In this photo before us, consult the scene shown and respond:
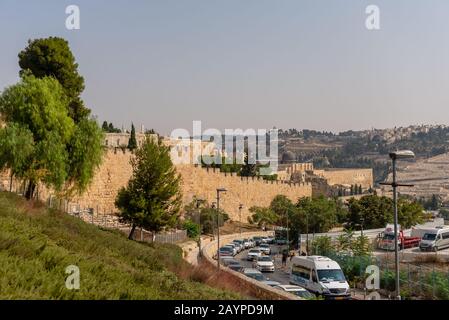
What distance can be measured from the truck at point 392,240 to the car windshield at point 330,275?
52.9 feet

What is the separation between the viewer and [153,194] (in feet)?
88.6

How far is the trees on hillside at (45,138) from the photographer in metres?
21.7

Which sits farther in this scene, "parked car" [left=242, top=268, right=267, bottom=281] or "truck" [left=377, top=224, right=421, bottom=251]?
"truck" [left=377, top=224, right=421, bottom=251]

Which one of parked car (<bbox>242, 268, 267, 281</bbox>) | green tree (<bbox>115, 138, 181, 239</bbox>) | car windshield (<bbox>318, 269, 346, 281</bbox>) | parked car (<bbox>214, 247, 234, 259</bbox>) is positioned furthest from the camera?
parked car (<bbox>214, 247, 234, 259</bbox>)

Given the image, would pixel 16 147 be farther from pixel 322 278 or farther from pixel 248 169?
pixel 248 169

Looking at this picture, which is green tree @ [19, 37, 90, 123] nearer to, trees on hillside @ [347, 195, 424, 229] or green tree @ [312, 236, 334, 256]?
green tree @ [312, 236, 334, 256]

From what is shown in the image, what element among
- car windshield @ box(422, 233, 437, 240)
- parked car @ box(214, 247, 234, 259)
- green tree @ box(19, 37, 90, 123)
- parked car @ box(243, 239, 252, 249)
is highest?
green tree @ box(19, 37, 90, 123)

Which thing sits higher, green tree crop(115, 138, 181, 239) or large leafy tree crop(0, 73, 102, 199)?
large leafy tree crop(0, 73, 102, 199)

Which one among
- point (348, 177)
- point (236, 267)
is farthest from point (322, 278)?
point (348, 177)

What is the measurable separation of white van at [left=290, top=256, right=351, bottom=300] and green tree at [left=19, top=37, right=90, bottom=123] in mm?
13334

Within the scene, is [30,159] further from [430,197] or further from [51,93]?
[430,197]

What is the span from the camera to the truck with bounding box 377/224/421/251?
120ft

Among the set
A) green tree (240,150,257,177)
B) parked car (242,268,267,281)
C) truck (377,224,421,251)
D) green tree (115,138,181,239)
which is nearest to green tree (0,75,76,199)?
green tree (115,138,181,239)
